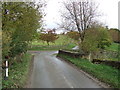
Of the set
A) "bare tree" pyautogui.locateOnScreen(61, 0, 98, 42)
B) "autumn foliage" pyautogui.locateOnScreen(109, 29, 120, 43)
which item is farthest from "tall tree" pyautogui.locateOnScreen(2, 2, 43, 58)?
"autumn foliage" pyautogui.locateOnScreen(109, 29, 120, 43)

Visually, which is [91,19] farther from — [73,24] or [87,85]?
[87,85]

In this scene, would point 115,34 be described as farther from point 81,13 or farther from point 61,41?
point 81,13

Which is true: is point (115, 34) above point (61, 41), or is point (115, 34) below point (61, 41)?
above

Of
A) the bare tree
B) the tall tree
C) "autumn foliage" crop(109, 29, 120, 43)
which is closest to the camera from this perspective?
the tall tree

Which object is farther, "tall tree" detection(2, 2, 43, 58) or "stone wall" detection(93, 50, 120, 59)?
"stone wall" detection(93, 50, 120, 59)

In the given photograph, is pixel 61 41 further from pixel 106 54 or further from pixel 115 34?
pixel 106 54

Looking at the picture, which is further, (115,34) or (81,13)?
(115,34)

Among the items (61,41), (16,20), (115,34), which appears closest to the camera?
(16,20)

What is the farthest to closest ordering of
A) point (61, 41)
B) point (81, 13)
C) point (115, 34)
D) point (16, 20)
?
point (61, 41) < point (115, 34) < point (81, 13) < point (16, 20)

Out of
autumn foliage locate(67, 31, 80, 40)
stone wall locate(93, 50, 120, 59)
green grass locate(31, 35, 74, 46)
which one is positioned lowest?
A: stone wall locate(93, 50, 120, 59)

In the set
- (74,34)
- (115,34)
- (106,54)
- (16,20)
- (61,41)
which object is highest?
(115,34)

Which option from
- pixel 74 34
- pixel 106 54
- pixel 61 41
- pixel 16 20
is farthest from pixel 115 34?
pixel 16 20

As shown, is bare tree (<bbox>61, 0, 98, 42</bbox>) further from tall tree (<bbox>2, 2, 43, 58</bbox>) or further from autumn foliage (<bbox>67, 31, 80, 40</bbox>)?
tall tree (<bbox>2, 2, 43, 58</bbox>)

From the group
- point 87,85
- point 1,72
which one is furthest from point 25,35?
point 87,85
